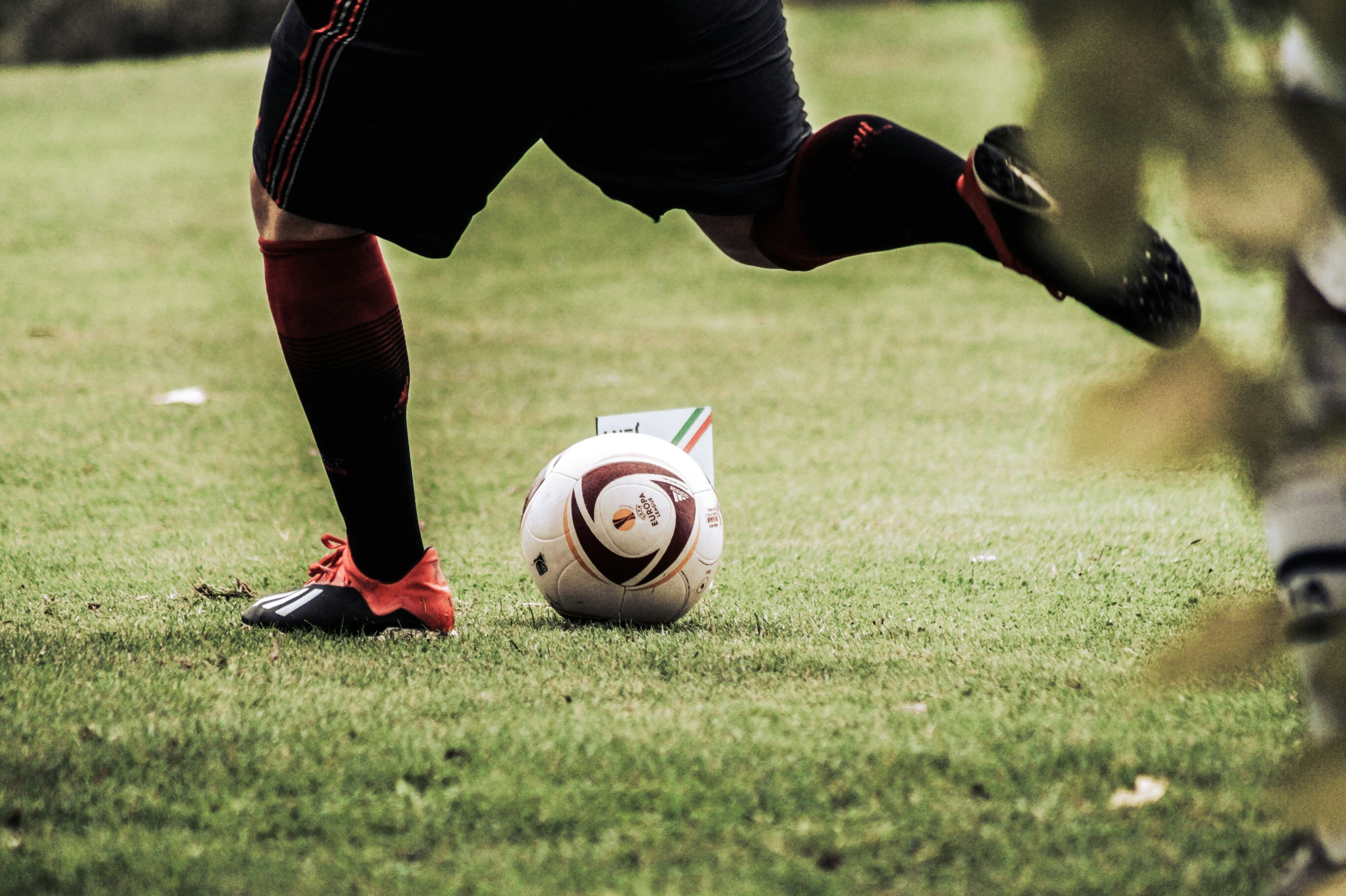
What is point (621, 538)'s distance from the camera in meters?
2.52

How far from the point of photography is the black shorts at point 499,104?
213cm

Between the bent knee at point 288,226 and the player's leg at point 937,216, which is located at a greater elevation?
the player's leg at point 937,216

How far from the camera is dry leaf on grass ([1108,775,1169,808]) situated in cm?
159

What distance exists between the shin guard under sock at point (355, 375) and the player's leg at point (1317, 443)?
1662 millimetres

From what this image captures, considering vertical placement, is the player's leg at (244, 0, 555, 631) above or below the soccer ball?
above

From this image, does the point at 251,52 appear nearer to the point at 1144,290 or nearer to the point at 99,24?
the point at 99,24

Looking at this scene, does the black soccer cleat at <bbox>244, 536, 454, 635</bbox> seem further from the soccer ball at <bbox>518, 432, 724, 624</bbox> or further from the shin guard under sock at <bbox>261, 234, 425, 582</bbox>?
the soccer ball at <bbox>518, 432, 724, 624</bbox>

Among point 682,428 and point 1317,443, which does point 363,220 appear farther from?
point 1317,443

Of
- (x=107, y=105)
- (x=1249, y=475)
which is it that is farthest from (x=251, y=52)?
(x=1249, y=475)

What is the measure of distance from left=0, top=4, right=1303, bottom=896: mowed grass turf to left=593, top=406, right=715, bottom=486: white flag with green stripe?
0.33 metres

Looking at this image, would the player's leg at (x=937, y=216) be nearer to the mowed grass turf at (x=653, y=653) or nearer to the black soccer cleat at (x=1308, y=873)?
the mowed grass turf at (x=653, y=653)

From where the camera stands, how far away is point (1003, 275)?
28.5ft

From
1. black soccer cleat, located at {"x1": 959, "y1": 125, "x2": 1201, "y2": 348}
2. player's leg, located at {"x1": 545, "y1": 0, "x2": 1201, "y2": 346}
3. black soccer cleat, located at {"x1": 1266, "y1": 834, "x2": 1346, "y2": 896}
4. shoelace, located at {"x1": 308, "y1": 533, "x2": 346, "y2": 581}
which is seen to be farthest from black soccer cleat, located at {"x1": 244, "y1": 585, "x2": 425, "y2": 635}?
black soccer cleat, located at {"x1": 1266, "y1": 834, "x2": 1346, "y2": 896}

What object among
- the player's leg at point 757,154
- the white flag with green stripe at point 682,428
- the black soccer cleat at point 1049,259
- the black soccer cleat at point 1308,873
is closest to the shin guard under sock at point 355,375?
the player's leg at point 757,154
